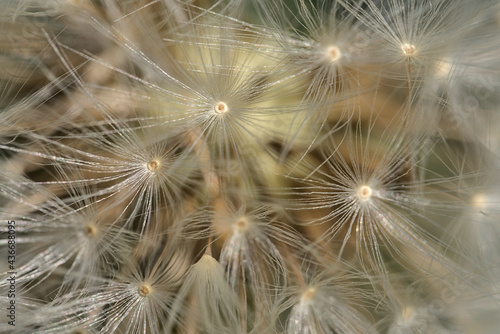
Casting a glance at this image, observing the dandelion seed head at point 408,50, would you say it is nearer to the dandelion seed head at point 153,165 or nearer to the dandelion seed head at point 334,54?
the dandelion seed head at point 334,54

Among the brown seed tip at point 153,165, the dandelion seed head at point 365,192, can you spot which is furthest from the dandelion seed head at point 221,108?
the dandelion seed head at point 365,192

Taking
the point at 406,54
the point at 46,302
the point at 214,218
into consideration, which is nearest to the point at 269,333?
the point at 214,218

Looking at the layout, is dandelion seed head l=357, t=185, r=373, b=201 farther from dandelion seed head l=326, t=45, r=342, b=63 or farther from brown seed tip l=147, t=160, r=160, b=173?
brown seed tip l=147, t=160, r=160, b=173

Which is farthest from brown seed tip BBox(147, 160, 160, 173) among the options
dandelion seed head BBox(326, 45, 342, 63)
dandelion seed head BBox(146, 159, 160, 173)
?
dandelion seed head BBox(326, 45, 342, 63)

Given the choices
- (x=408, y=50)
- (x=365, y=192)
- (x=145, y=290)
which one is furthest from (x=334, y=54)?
(x=145, y=290)

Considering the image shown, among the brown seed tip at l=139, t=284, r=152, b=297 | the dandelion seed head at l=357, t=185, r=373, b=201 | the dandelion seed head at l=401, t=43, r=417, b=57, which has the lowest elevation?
the brown seed tip at l=139, t=284, r=152, b=297

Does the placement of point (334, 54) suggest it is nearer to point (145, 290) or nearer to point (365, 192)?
point (365, 192)
